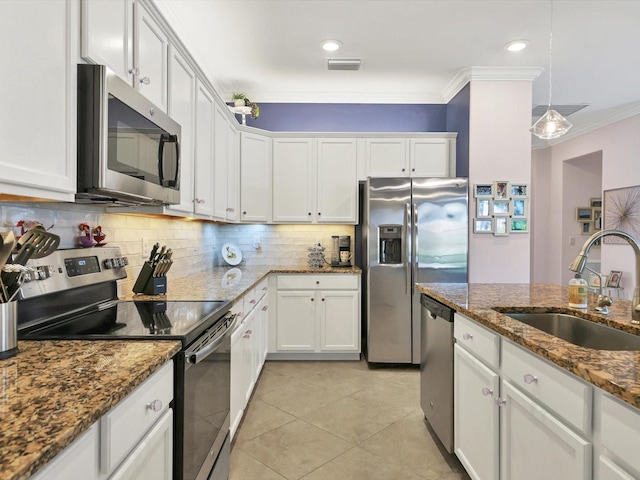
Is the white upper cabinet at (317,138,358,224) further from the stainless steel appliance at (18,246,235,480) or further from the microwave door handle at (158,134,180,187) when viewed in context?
the stainless steel appliance at (18,246,235,480)

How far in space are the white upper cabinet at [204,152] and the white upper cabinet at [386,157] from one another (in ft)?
5.67

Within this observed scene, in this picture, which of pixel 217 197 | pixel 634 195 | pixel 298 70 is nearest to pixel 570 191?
pixel 634 195

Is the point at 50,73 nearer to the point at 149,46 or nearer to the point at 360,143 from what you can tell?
the point at 149,46

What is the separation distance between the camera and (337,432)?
2494 millimetres

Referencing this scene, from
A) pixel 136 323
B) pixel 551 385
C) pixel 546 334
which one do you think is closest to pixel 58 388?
pixel 136 323

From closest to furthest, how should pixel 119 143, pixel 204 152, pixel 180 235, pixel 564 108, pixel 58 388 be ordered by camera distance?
pixel 58 388, pixel 119 143, pixel 204 152, pixel 180 235, pixel 564 108

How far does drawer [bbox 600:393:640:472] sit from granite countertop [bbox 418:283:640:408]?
46 mm

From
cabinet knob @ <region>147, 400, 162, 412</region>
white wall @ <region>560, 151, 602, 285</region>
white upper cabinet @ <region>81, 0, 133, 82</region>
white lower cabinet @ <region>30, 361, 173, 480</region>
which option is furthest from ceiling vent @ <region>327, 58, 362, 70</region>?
white wall @ <region>560, 151, 602, 285</region>

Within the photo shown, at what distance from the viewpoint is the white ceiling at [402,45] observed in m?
2.74

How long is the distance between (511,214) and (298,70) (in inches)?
97.0

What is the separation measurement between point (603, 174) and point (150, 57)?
218 inches

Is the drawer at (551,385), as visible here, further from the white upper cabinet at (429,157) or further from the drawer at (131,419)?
the white upper cabinet at (429,157)

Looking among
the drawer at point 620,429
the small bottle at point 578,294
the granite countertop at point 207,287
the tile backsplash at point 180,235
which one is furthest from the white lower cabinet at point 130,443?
the small bottle at point 578,294

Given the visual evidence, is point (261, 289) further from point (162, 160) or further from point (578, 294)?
point (578, 294)
